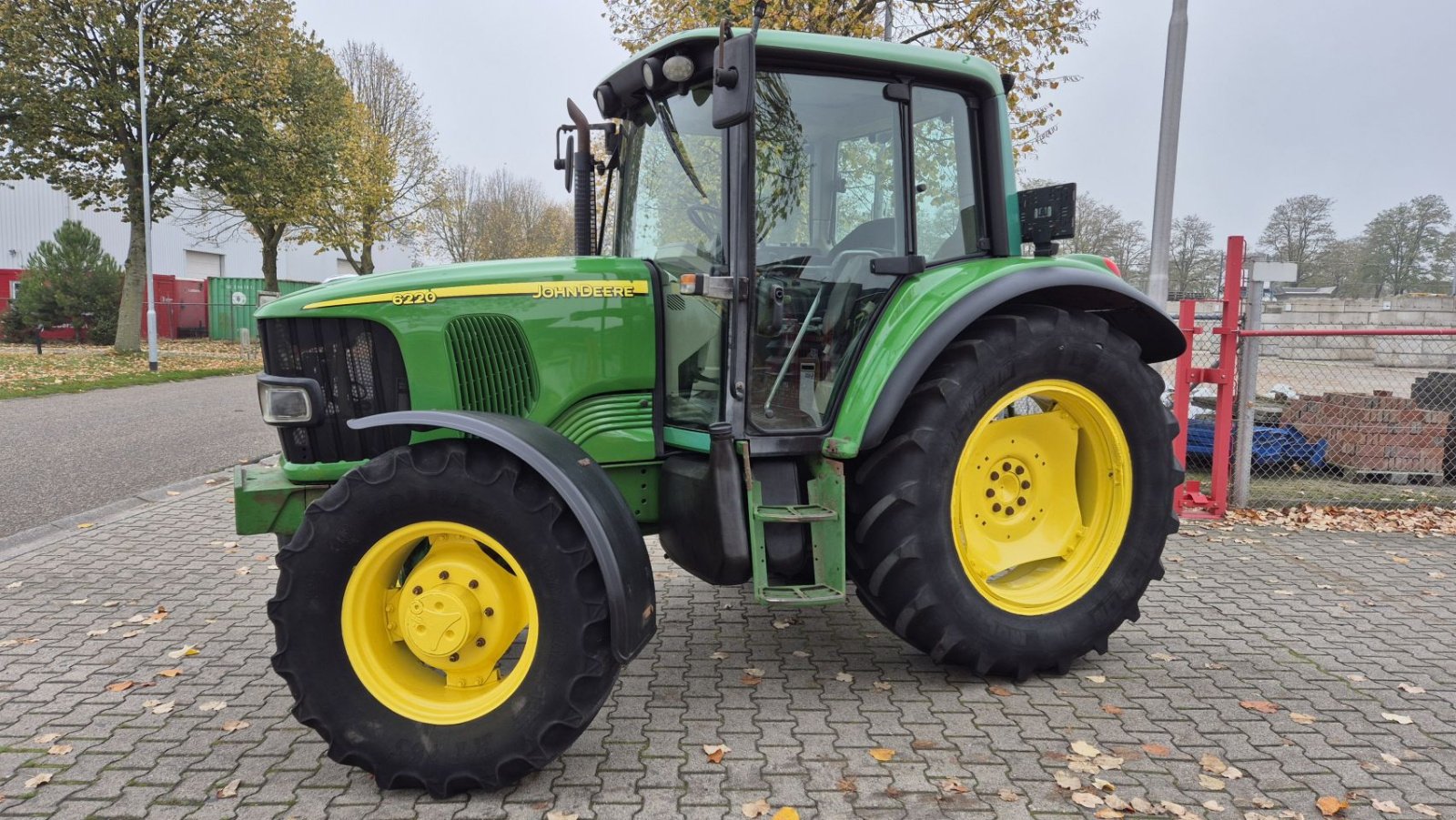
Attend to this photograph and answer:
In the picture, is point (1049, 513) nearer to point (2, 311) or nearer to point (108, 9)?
point (108, 9)

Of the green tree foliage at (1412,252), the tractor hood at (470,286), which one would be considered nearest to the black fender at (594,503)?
the tractor hood at (470,286)

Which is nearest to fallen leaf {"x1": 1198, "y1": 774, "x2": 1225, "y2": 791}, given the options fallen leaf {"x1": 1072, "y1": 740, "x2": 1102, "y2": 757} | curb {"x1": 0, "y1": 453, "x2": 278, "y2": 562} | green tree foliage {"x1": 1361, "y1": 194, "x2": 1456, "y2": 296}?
fallen leaf {"x1": 1072, "y1": 740, "x2": 1102, "y2": 757}

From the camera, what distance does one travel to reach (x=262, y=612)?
4.24 m

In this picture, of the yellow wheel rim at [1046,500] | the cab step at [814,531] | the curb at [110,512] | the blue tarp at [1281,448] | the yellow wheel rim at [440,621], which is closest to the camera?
the yellow wheel rim at [440,621]

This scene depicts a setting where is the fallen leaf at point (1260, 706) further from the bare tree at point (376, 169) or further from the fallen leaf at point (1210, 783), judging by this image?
the bare tree at point (376, 169)

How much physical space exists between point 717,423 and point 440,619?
1088 mm

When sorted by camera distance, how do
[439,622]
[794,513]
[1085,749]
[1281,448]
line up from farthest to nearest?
[1281,448] → [794,513] → [1085,749] → [439,622]

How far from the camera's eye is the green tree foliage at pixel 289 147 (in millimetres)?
18141

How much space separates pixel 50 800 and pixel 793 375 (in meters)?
2.61

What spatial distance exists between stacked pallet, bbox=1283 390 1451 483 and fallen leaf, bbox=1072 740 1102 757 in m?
6.12

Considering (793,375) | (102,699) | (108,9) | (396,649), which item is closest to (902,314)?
(793,375)

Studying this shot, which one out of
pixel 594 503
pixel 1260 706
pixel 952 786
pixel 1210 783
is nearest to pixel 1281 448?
pixel 1260 706

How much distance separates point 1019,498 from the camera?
3562mm

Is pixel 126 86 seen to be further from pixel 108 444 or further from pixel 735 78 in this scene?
pixel 735 78
